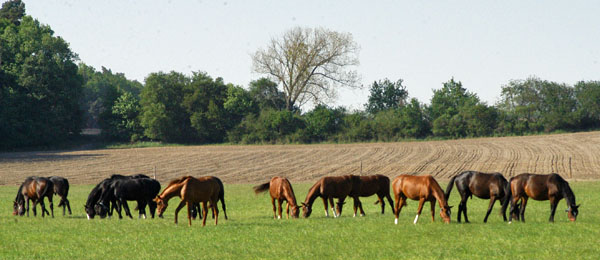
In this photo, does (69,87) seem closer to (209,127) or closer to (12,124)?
(12,124)

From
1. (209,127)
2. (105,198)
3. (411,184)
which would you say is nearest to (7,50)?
(209,127)

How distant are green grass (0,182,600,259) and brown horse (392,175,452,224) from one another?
0.42 m

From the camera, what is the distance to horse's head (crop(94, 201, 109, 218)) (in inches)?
861

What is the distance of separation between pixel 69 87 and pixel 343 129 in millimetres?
35368

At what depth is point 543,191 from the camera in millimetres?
18500

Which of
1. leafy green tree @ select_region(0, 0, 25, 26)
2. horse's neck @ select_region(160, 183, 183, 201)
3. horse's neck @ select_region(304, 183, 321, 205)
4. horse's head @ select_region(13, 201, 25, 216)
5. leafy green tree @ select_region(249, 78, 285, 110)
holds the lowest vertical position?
horse's head @ select_region(13, 201, 25, 216)

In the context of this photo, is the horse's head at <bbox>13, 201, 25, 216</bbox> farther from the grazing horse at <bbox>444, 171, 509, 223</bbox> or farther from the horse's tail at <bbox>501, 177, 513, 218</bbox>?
the horse's tail at <bbox>501, 177, 513, 218</bbox>

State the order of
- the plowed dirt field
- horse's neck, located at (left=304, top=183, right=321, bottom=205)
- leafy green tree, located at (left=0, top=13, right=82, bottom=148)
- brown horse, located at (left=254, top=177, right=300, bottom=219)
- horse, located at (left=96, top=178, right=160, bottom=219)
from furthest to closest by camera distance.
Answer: leafy green tree, located at (left=0, top=13, right=82, bottom=148) → the plowed dirt field → horse, located at (left=96, top=178, right=160, bottom=219) → horse's neck, located at (left=304, top=183, right=321, bottom=205) → brown horse, located at (left=254, top=177, right=300, bottom=219)

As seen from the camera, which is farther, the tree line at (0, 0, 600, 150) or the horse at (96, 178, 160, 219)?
the tree line at (0, 0, 600, 150)

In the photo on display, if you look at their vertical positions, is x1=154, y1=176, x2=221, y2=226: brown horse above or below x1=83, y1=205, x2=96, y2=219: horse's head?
above

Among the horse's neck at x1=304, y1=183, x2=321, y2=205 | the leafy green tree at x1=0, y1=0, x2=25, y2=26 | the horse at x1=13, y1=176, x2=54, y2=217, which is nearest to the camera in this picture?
the horse's neck at x1=304, y1=183, x2=321, y2=205

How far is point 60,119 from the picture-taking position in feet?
253

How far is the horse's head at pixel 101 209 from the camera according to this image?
21.9m

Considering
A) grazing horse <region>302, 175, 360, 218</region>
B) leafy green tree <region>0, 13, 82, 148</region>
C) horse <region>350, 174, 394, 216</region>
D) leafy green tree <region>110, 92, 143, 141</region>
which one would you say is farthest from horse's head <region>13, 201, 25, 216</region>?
leafy green tree <region>110, 92, 143, 141</region>
